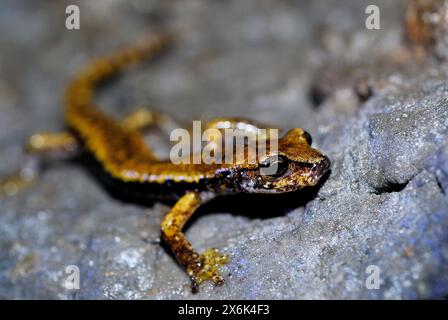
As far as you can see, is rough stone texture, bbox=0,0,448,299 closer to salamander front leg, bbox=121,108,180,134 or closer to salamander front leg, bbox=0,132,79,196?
salamander front leg, bbox=0,132,79,196

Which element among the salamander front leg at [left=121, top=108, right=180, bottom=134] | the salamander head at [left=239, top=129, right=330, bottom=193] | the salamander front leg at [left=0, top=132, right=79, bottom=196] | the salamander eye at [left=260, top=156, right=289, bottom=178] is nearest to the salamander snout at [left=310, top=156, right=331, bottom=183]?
the salamander head at [left=239, top=129, right=330, bottom=193]

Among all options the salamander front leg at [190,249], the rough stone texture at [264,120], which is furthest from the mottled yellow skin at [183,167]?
the rough stone texture at [264,120]

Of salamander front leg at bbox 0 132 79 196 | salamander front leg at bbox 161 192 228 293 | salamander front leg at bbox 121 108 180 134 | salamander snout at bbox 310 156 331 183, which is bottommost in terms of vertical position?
salamander front leg at bbox 161 192 228 293

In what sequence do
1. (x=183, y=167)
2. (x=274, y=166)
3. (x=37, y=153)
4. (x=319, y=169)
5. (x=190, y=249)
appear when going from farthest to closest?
(x=37, y=153)
(x=183, y=167)
(x=190, y=249)
(x=274, y=166)
(x=319, y=169)

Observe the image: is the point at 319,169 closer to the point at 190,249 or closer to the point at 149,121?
the point at 190,249

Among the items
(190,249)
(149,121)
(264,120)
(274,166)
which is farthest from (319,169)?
(149,121)

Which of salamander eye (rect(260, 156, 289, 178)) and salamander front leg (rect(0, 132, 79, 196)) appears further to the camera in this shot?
salamander front leg (rect(0, 132, 79, 196))

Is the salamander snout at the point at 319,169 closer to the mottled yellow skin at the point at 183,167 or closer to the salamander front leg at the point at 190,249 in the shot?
the mottled yellow skin at the point at 183,167
